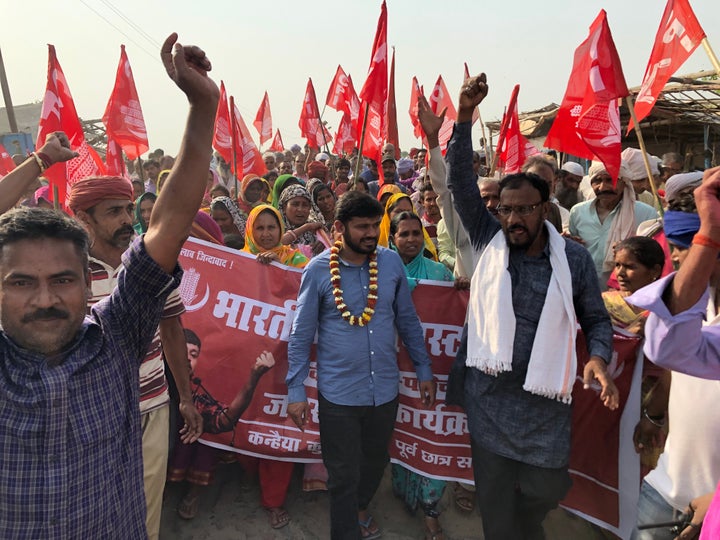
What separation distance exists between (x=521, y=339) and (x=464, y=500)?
155 centimetres

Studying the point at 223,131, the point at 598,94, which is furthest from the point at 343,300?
the point at 223,131

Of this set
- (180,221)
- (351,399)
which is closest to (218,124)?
(351,399)

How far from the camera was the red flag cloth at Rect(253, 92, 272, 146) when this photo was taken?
13695 mm

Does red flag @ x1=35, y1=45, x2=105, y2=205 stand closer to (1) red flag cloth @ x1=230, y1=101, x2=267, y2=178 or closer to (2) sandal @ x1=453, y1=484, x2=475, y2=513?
(1) red flag cloth @ x1=230, y1=101, x2=267, y2=178

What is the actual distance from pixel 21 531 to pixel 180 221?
0.89 m

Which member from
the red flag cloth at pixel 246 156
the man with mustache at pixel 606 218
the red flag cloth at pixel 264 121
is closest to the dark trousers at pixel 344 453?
the man with mustache at pixel 606 218

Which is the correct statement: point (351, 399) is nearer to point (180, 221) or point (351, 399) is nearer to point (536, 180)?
point (536, 180)

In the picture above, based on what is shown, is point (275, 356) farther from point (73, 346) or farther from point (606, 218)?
point (606, 218)

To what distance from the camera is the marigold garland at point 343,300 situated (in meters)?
2.70

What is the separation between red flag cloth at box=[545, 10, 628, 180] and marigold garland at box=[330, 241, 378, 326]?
2.40 m

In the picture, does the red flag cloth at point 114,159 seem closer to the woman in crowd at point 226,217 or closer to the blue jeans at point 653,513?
the woman in crowd at point 226,217

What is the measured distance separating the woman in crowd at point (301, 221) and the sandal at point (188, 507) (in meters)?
2.08

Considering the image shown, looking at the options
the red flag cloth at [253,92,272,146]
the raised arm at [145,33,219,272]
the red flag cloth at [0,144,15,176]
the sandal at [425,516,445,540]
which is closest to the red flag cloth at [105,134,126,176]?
the red flag cloth at [0,144,15,176]

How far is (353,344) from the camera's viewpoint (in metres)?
2.71
